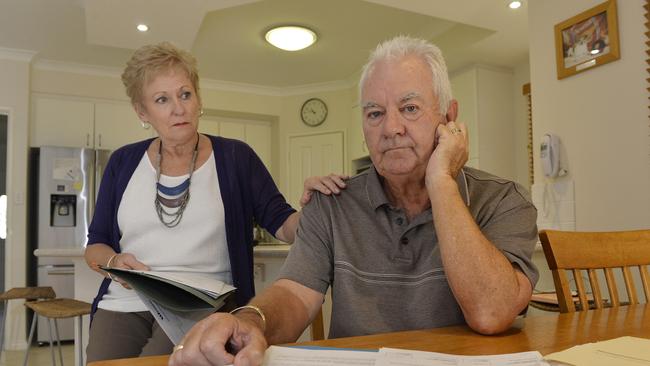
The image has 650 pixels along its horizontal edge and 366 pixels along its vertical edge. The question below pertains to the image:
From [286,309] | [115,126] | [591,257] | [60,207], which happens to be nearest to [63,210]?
[60,207]

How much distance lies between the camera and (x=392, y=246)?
1.10 m

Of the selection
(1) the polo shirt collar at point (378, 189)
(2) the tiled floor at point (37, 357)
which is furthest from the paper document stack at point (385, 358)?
(2) the tiled floor at point (37, 357)

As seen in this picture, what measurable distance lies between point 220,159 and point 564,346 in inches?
42.3

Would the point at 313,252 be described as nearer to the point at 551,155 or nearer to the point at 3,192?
Answer: the point at 551,155

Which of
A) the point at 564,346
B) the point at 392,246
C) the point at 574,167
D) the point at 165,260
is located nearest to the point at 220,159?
the point at 165,260

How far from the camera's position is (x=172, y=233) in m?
1.46

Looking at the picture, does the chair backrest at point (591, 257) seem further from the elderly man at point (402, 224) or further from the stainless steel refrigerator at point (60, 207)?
the stainless steel refrigerator at point (60, 207)

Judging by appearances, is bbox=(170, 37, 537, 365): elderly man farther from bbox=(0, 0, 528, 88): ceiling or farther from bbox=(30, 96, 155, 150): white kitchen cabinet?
bbox=(30, 96, 155, 150): white kitchen cabinet

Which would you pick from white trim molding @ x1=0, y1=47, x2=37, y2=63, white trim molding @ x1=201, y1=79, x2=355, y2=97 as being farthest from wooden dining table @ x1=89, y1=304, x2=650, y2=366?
white trim molding @ x1=201, y1=79, x2=355, y2=97

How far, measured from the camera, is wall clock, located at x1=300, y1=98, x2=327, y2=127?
6355 millimetres

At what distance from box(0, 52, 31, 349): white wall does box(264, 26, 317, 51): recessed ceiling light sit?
2.40 metres

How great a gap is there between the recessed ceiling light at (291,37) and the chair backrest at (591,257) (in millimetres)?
3525

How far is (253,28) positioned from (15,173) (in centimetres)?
257

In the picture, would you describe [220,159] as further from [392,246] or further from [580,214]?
[580,214]
